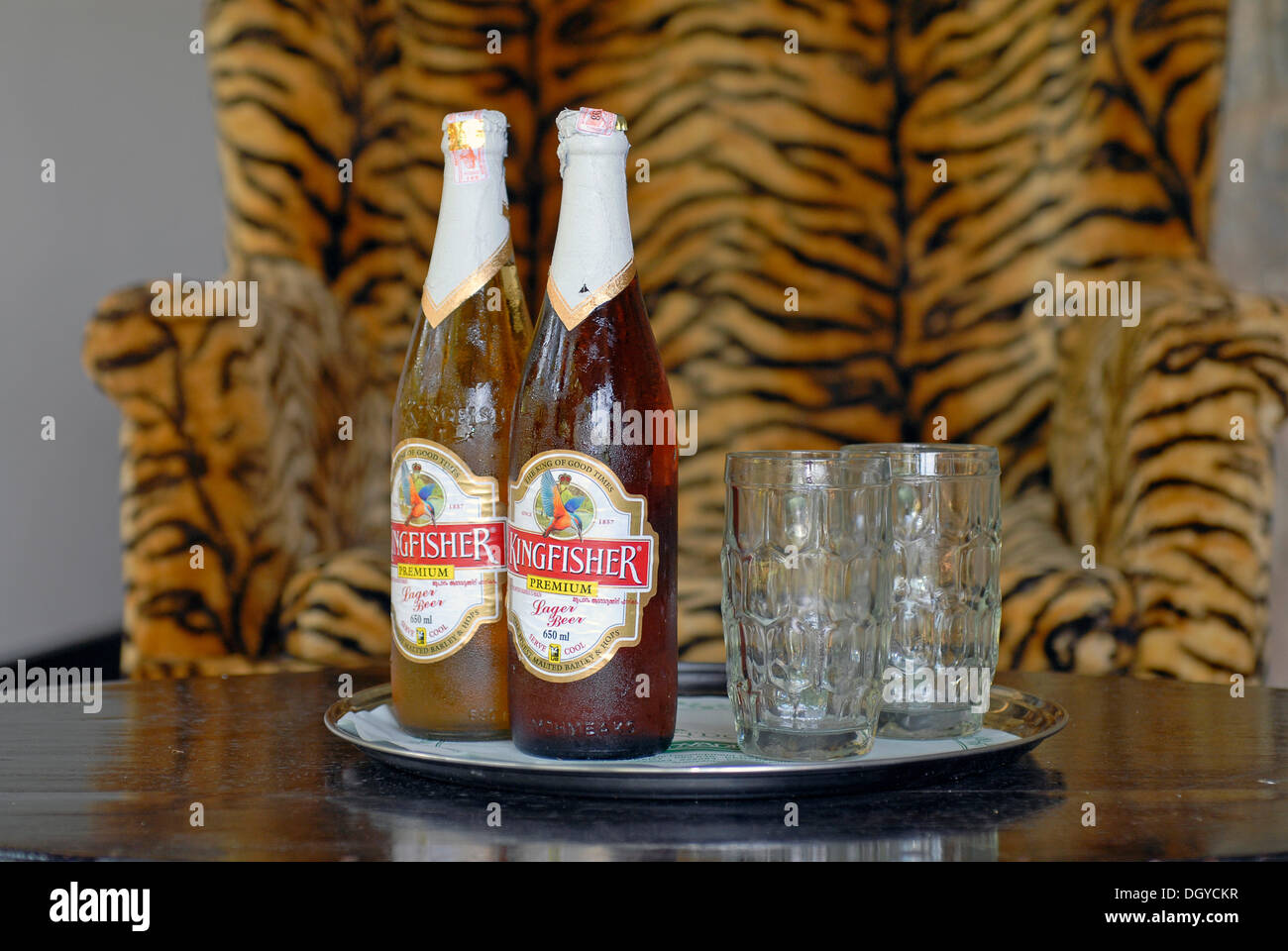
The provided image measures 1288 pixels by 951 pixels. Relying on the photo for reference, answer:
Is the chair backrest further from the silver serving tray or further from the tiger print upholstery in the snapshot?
the silver serving tray

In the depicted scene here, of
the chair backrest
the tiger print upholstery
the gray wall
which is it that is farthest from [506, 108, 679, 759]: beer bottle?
the gray wall

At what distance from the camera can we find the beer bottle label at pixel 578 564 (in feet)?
2.09

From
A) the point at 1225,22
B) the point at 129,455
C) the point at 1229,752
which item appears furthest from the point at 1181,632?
the point at 129,455

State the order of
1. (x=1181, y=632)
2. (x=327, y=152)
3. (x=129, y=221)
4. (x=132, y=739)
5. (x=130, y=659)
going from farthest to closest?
(x=129, y=221), (x=327, y=152), (x=130, y=659), (x=1181, y=632), (x=132, y=739)

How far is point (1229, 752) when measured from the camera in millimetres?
718

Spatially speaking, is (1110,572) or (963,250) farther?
(963,250)

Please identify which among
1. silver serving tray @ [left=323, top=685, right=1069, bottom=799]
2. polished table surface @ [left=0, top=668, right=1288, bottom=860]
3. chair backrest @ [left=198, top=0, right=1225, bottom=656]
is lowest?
polished table surface @ [left=0, top=668, right=1288, bottom=860]

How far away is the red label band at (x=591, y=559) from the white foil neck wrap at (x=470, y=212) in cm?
16

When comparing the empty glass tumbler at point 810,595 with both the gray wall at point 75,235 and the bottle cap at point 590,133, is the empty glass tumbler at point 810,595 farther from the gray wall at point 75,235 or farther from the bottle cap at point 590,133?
the gray wall at point 75,235

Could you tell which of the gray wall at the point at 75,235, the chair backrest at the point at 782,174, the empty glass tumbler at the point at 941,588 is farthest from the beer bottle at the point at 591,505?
the gray wall at the point at 75,235

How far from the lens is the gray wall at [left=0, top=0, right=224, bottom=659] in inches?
89.0
